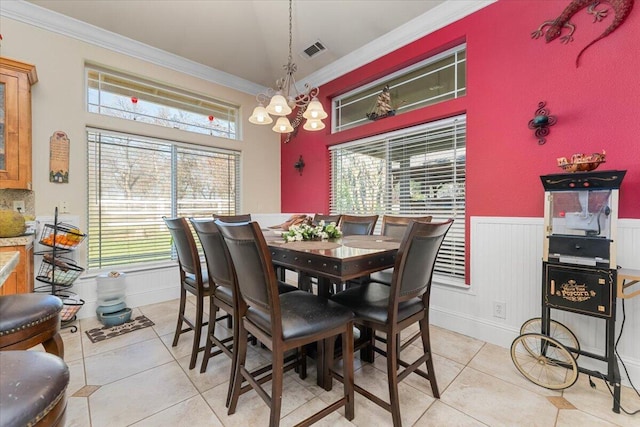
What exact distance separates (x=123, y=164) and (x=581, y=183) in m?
4.35

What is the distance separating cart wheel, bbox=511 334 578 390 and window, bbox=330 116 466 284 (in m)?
0.79

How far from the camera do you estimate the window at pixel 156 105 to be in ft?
10.6

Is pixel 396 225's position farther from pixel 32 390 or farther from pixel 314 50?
pixel 314 50

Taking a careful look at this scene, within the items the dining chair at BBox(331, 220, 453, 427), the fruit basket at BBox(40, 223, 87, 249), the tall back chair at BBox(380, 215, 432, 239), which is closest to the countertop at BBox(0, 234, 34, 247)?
the fruit basket at BBox(40, 223, 87, 249)

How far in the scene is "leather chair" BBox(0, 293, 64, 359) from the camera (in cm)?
114

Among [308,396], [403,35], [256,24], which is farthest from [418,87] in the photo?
[308,396]

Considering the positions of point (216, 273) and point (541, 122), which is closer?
point (216, 273)

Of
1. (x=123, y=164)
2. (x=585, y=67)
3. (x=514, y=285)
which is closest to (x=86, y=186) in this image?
(x=123, y=164)

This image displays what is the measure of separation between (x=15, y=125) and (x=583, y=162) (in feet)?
14.6

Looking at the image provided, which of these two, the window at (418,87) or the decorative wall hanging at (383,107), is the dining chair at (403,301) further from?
the decorative wall hanging at (383,107)

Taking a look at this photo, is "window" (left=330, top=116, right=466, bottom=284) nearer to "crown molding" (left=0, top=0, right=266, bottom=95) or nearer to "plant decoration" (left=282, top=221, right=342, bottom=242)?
"plant decoration" (left=282, top=221, right=342, bottom=242)

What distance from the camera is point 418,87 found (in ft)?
10.3

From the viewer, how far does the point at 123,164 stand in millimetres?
3344

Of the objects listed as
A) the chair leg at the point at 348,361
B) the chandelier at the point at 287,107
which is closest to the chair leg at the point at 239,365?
the chair leg at the point at 348,361
